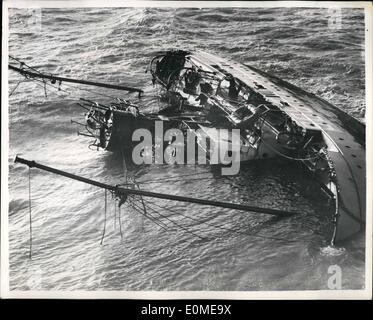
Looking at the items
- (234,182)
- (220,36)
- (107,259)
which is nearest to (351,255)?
(234,182)

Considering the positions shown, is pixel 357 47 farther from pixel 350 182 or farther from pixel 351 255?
pixel 351 255

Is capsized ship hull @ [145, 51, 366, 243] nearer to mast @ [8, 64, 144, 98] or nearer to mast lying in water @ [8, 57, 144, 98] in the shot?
mast @ [8, 64, 144, 98]

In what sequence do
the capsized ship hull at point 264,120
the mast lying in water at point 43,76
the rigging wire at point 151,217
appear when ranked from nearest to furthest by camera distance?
the capsized ship hull at point 264,120 < the rigging wire at point 151,217 < the mast lying in water at point 43,76

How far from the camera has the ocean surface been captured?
564 cm

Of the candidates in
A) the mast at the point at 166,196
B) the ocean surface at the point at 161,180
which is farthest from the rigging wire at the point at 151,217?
the mast at the point at 166,196

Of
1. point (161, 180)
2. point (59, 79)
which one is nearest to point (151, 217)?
point (161, 180)

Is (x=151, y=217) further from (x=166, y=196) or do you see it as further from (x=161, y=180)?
(x=161, y=180)

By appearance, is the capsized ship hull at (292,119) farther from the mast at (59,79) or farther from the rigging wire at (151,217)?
the rigging wire at (151,217)

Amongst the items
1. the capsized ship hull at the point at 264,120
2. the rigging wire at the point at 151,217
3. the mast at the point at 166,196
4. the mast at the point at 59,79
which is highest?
the mast at the point at 59,79

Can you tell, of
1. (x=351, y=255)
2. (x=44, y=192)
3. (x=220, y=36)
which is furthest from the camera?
(x=220, y=36)

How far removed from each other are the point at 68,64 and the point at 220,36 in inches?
92.6

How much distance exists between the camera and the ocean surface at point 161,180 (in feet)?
18.5

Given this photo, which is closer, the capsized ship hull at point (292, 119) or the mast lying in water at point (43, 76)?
the capsized ship hull at point (292, 119)

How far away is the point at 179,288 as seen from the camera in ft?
18.4
